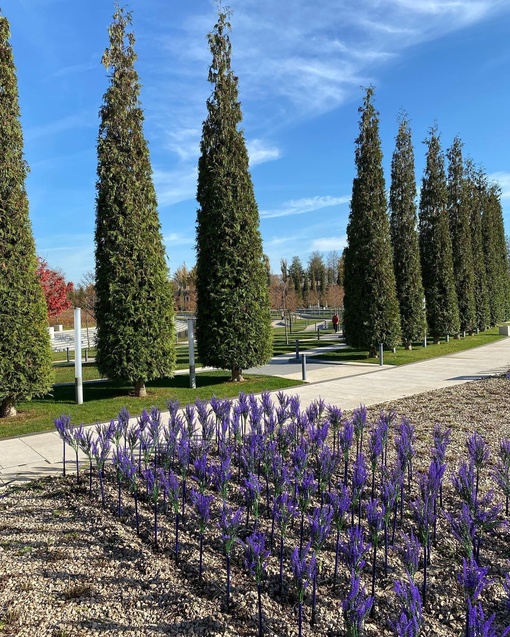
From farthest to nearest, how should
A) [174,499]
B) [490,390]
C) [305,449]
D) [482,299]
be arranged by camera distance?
[482,299] → [490,390] → [305,449] → [174,499]

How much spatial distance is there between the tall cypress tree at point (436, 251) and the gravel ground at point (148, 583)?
20.6 metres

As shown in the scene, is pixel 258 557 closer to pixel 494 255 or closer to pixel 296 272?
pixel 494 255

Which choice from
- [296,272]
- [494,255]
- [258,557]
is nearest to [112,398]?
[258,557]

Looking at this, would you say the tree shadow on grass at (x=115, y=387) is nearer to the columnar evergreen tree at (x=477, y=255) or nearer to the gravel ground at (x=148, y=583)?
the gravel ground at (x=148, y=583)

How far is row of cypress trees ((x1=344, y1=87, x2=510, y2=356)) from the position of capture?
707 inches

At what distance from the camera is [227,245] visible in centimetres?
1227

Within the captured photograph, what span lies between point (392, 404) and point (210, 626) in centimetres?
724

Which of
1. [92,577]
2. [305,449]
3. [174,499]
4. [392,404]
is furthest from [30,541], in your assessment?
[392,404]

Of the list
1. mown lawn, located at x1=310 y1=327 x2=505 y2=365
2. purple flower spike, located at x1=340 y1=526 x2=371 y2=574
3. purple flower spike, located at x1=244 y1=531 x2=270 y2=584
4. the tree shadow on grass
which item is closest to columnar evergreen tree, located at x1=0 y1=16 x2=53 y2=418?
the tree shadow on grass

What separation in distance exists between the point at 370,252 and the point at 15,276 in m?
13.5

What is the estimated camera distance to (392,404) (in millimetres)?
9102

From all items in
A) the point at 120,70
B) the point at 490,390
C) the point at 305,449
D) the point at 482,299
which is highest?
the point at 120,70

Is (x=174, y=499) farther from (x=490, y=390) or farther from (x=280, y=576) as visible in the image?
(x=490, y=390)

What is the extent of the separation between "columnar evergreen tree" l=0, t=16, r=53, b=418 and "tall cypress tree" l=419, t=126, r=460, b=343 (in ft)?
66.0
